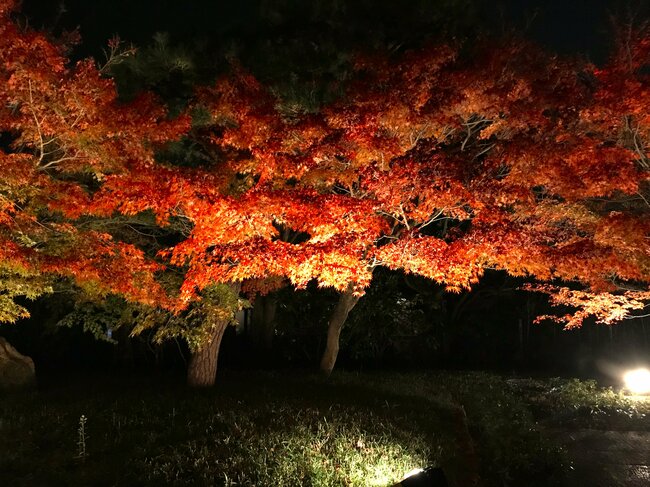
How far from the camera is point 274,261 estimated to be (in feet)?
34.0

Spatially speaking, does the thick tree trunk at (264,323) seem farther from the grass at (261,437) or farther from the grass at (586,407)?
the grass at (586,407)

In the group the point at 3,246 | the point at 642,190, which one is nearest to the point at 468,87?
the point at 642,190

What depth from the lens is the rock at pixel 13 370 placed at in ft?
43.9

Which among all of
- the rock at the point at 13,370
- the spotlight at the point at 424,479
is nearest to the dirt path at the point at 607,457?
the spotlight at the point at 424,479

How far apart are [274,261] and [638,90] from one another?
8948 millimetres

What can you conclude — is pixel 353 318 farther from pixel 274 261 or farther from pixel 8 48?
pixel 8 48

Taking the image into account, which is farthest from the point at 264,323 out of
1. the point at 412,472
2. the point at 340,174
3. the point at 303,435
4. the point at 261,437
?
the point at 412,472

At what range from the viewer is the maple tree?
1002 centimetres

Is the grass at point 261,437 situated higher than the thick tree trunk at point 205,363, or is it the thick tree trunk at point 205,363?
the thick tree trunk at point 205,363

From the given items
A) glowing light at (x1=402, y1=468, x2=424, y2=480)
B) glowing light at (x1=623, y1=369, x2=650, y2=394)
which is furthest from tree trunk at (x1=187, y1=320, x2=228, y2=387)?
glowing light at (x1=623, y1=369, x2=650, y2=394)

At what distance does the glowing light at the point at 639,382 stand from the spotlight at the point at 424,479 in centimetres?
1353

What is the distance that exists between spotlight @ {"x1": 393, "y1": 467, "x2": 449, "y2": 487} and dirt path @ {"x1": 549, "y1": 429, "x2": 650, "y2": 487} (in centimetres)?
362

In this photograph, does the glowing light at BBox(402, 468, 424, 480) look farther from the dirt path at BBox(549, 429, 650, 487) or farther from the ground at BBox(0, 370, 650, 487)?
the dirt path at BBox(549, 429, 650, 487)

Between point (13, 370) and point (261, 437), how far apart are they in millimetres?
9490
